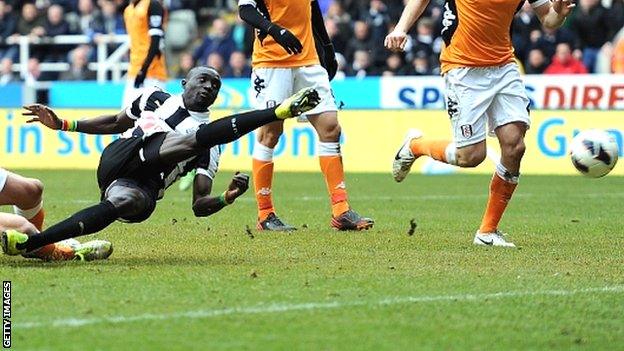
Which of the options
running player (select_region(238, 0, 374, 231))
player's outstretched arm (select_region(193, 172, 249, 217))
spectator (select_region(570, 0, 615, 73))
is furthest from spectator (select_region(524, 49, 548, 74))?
player's outstretched arm (select_region(193, 172, 249, 217))

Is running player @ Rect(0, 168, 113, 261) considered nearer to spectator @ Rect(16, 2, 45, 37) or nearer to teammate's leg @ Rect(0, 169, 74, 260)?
teammate's leg @ Rect(0, 169, 74, 260)

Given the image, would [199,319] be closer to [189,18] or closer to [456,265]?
[456,265]

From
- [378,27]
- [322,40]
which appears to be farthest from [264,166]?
[378,27]

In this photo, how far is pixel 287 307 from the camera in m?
6.58

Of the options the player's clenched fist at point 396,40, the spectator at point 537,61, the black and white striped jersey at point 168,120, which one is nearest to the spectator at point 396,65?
the spectator at point 537,61

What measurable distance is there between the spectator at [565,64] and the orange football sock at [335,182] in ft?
34.9

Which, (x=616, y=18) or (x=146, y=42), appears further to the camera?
(x=616, y=18)

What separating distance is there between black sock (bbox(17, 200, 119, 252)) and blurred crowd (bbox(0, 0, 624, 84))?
45.6ft

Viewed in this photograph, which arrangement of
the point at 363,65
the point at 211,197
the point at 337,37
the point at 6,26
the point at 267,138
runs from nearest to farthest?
the point at 211,197 → the point at 267,138 → the point at 363,65 → the point at 337,37 → the point at 6,26

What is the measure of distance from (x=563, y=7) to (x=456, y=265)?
2249 mm

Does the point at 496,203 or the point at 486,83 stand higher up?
the point at 486,83

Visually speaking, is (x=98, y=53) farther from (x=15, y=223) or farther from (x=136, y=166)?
(x=15, y=223)

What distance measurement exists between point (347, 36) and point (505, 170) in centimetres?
1458

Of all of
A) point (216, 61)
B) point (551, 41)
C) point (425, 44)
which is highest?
point (551, 41)
